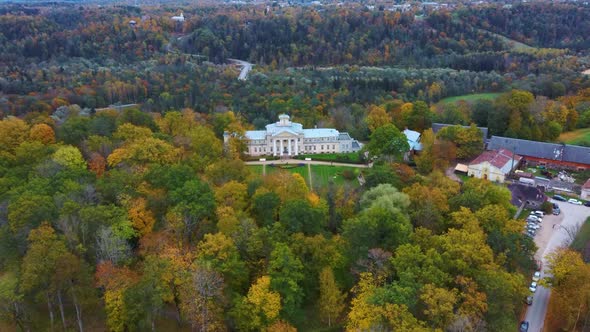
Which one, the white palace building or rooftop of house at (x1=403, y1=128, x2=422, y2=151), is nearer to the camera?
rooftop of house at (x1=403, y1=128, x2=422, y2=151)

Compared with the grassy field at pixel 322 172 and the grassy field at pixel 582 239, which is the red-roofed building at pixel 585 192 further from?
the grassy field at pixel 322 172

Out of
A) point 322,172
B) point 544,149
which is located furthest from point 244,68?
point 544,149

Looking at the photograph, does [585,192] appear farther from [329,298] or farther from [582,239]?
[329,298]

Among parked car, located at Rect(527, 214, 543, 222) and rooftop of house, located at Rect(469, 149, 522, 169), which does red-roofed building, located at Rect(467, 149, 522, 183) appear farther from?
parked car, located at Rect(527, 214, 543, 222)

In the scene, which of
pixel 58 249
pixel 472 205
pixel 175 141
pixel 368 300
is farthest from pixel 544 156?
pixel 58 249

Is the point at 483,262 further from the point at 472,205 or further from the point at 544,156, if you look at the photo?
the point at 544,156

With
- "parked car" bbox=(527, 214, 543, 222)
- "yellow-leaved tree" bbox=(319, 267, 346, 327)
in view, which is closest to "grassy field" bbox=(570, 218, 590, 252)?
"parked car" bbox=(527, 214, 543, 222)
